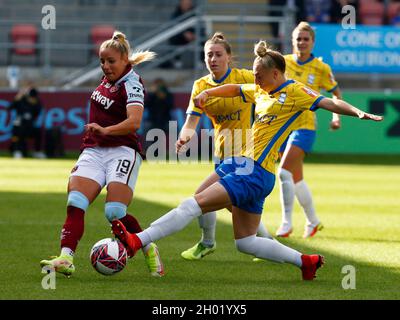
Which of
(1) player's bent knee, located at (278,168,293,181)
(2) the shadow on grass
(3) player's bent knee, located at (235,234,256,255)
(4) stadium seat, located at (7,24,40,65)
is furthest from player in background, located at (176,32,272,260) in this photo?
(4) stadium seat, located at (7,24,40,65)

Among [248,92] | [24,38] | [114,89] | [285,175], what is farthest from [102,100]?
[24,38]

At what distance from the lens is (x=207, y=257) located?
1012cm

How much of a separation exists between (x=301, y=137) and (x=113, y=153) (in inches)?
140

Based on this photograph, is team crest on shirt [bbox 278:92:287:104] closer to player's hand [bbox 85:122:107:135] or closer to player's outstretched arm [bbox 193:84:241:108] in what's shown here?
player's outstretched arm [bbox 193:84:241:108]

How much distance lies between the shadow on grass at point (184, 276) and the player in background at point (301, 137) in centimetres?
58


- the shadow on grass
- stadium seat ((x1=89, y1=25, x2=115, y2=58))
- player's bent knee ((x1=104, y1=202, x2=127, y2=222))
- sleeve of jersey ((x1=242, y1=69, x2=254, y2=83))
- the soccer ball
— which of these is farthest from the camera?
stadium seat ((x1=89, y1=25, x2=115, y2=58))

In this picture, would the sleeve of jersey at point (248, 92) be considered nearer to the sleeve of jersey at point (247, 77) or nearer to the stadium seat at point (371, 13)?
the sleeve of jersey at point (247, 77)

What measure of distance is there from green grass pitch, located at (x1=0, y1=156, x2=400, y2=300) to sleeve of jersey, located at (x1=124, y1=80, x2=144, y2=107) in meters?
1.44

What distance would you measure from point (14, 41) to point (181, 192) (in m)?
15.0

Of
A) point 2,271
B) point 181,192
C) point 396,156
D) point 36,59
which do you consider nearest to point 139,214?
point 181,192

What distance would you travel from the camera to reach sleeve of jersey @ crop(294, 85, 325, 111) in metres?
8.35

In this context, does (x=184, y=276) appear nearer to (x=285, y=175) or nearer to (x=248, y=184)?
(x=248, y=184)

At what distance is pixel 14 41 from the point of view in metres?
30.4
